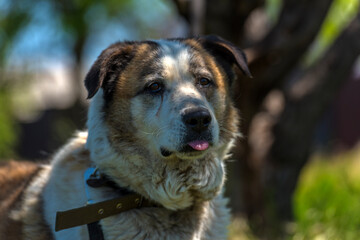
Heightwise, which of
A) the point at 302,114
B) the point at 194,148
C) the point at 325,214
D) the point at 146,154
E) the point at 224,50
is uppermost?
the point at 224,50

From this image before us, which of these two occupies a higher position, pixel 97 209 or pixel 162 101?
pixel 162 101

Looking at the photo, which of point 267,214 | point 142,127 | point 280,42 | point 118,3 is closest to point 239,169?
point 267,214

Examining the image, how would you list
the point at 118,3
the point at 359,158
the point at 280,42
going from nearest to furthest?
the point at 280,42 < the point at 359,158 < the point at 118,3

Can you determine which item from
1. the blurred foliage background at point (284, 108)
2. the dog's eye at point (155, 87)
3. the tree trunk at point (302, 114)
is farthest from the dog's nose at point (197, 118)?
the tree trunk at point (302, 114)

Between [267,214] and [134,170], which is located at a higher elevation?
[134,170]

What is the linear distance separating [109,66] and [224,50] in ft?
3.02

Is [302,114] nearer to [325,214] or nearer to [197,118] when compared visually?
[325,214]

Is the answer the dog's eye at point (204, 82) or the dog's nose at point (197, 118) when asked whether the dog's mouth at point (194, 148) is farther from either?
the dog's eye at point (204, 82)

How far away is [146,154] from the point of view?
2996 mm

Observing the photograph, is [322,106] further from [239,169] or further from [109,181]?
[109,181]

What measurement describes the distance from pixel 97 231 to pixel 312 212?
337cm

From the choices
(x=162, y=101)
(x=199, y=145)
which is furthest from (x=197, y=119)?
(x=162, y=101)

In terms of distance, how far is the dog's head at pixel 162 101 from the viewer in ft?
9.34

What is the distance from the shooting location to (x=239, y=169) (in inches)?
232
